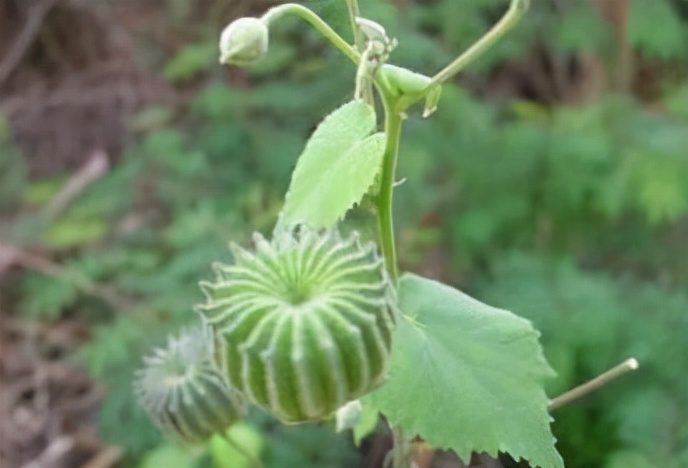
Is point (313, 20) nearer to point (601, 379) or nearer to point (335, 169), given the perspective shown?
point (335, 169)

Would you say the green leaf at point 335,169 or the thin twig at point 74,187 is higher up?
the thin twig at point 74,187

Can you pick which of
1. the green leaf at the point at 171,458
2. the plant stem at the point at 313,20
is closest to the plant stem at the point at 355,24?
the plant stem at the point at 313,20

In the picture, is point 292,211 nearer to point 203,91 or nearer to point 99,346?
point 99,346

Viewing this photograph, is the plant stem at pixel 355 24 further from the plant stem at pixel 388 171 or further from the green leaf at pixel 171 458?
the green leaf at pixel 171 458

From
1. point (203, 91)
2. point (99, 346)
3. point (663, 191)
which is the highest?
point (203, 91)

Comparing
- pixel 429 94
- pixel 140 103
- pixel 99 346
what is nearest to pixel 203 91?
pixel 140 103

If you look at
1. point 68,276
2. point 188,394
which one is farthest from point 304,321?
point 68,276

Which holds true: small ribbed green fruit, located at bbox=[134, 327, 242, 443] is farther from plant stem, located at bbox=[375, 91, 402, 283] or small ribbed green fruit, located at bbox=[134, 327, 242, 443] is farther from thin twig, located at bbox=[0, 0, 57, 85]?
thin twig, located at bbox=[0, 0, 57, 85]
